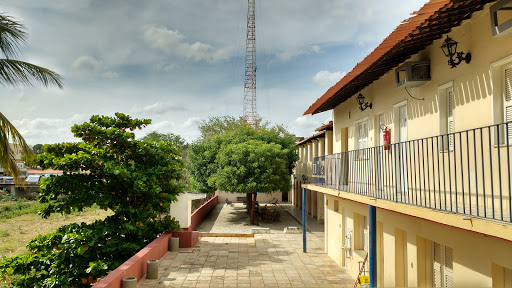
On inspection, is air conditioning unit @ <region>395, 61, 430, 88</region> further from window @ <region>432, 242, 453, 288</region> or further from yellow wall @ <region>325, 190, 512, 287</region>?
window @ <region>432, 242, 453, 288</region>

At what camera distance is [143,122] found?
14.0 meters

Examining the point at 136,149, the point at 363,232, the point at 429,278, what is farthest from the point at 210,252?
the point at 429,278

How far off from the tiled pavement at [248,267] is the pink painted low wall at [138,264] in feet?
0.99

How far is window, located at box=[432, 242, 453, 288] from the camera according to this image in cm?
679

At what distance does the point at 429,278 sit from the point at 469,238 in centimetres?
222

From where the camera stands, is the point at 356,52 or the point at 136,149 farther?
the point at 356,52

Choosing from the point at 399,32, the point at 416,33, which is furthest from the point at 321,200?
the point at 416,33

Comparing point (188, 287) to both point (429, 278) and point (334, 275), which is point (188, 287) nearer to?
point (334, 275)

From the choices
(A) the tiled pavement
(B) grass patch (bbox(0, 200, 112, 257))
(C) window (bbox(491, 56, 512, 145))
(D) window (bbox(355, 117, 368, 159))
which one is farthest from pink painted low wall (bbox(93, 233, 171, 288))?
(B) grass patch (bbox(0, 200, 112, 257))

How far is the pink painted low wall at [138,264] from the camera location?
801 cm

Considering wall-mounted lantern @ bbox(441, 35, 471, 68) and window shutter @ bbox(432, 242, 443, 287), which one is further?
window shutter @ bbox(432, 242, 443, 287)

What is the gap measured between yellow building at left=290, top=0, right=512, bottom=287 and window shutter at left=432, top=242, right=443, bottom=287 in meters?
0.02

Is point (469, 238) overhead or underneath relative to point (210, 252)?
overhead

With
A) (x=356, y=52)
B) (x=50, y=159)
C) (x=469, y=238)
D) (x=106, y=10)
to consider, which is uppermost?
(x=106, y=10)
